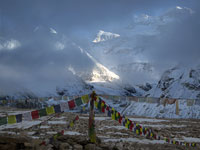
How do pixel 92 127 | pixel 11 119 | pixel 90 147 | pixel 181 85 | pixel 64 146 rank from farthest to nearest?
pixel 181 85
pixel 92 127
pixel 11 119
pixel 90 147
pixel 64 146

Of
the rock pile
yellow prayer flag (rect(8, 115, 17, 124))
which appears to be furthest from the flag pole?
yellow prayer flag (rect(8, 115, 17, 124))

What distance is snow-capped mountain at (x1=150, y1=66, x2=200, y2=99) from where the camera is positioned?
54412 millimetres

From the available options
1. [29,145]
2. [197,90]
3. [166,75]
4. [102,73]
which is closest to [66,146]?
[29,145]

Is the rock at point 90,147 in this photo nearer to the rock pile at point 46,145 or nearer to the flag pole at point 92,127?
the rock pile at point 46,145

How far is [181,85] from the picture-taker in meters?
Answer: 59.7

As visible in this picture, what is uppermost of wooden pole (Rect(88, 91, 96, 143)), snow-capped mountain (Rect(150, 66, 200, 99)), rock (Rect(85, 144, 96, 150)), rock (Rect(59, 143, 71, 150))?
snow-capped mountain (Rect(150, 66, 200, 99))

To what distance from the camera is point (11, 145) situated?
18.2 ft

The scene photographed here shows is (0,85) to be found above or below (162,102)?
above

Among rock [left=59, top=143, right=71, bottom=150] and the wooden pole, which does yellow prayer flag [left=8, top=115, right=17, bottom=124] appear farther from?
the wooden pole

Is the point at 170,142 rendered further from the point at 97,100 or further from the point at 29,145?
the point at 29,145

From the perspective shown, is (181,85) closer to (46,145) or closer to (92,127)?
(92,127)

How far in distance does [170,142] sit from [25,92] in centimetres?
7856

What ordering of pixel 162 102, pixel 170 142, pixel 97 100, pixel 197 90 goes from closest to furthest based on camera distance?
pixel 97 100 → pixel 170 142 → pixel 162 102 → pixel 197 90

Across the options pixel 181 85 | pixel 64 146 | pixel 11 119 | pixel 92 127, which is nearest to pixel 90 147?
pixel 64 146
